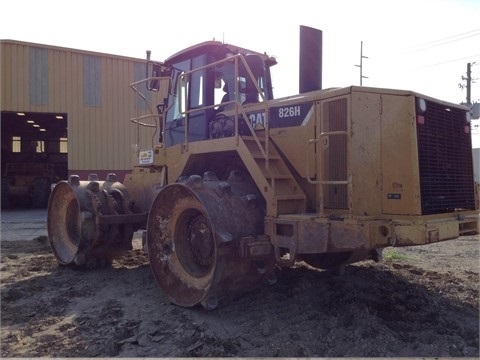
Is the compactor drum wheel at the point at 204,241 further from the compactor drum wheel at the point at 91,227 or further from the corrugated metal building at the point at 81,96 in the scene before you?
the corrugated metal building at the point at 81,96

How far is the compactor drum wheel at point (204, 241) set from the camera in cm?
451

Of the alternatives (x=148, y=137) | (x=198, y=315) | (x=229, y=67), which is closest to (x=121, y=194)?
(x=229, y=67)

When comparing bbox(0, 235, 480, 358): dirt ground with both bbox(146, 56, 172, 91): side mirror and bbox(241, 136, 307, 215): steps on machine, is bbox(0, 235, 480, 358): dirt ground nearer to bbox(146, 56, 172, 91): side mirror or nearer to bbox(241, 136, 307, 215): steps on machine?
bbox(241, 136, 307, 215): steps on machine

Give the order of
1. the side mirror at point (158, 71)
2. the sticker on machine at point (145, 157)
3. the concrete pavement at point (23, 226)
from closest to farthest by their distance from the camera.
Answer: the sticker on machine at point (145, 157) < the side mirror at point (158, 71) < the concrete pavement at point (23, 226)

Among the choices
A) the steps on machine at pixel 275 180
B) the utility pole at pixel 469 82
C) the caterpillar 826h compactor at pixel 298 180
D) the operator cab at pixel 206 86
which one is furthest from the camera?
the utility pole at pixel 469 82

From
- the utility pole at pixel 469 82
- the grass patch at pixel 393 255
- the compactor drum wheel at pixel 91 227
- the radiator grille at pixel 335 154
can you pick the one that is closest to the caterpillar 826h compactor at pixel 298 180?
the radiator grille at pixel 335 154

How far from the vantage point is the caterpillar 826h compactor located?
14.1 ft

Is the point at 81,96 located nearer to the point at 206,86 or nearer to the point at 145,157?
A: the point at 145,157

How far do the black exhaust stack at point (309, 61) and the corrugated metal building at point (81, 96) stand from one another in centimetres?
1298

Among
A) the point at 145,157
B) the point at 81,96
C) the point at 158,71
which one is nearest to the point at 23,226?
the point at 81,96

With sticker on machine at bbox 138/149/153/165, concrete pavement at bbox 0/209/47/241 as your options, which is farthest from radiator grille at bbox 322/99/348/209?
concrete pavement at bbox 0/209/47/241

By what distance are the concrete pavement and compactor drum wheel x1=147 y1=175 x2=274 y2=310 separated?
685cm

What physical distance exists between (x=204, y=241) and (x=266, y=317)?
1.09 metres

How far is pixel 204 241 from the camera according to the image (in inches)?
196
